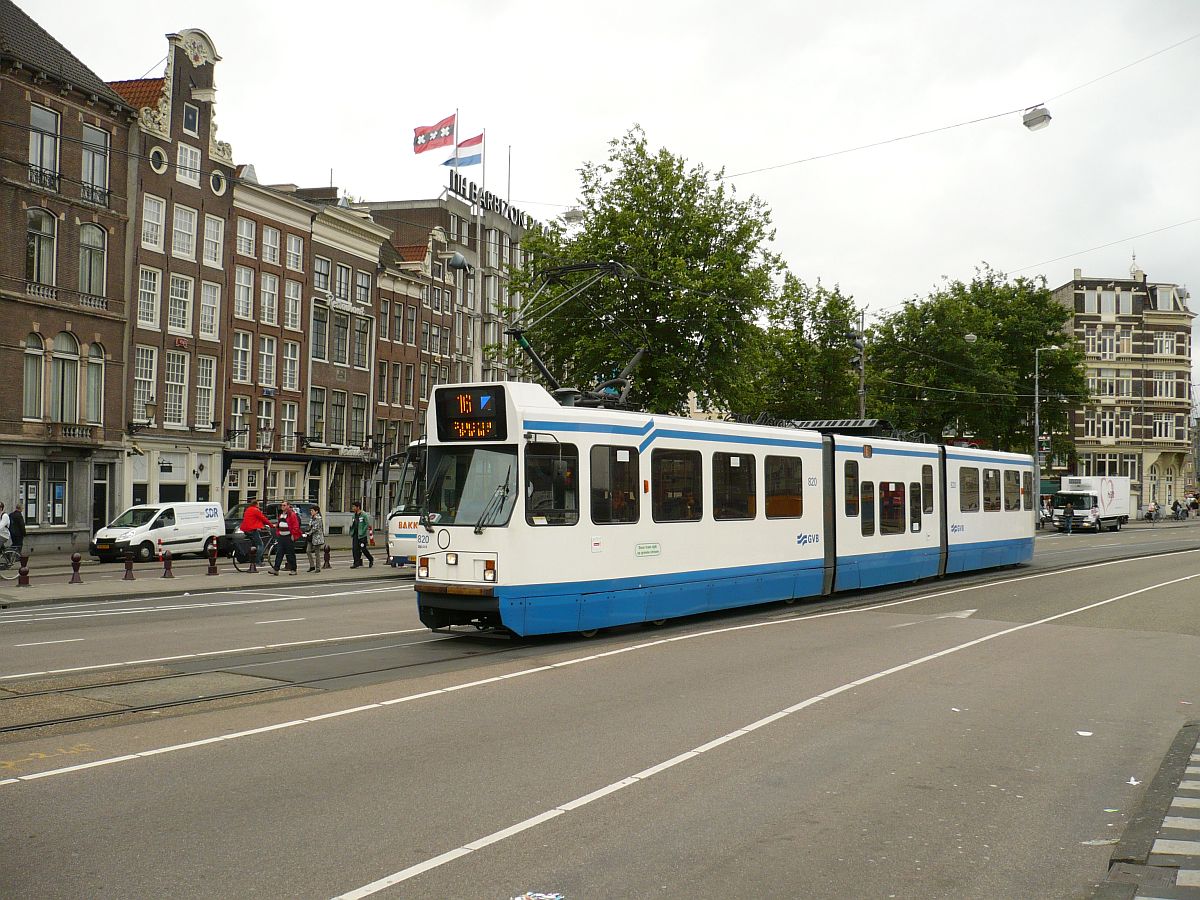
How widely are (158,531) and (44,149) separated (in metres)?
13.4

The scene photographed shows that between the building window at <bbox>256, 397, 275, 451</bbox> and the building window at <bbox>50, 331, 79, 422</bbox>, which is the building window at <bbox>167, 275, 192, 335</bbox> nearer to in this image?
the building window at <bbox>50, 331, 79, 422</bbox>

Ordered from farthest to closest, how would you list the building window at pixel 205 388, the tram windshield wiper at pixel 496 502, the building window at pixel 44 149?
the building window at pixel 205 388 < the building window at pixel 44 149 < the tram windshield wiper at pixel 496 502

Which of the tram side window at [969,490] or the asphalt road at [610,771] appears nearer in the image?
the asphalt road at [610,771]

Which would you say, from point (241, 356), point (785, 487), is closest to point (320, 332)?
point (241, 356)

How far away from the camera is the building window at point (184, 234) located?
42.9 metres

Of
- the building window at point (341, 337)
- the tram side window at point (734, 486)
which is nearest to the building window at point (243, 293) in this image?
the building window at point (341, 337)

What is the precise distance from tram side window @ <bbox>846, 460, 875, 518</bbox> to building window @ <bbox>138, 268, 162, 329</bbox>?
30.3m

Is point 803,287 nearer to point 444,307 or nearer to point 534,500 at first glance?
point 444,307

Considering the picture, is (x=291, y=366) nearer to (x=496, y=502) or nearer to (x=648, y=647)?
(x=496, y=502)

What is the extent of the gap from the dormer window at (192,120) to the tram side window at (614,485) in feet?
115

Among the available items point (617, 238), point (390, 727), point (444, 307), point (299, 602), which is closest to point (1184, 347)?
point (444, 307)

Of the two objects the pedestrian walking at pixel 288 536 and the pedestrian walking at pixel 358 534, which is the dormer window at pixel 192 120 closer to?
the pedestrian walking at pixel 358 534

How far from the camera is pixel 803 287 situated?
54312mm

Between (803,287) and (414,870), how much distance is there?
5103 cm
